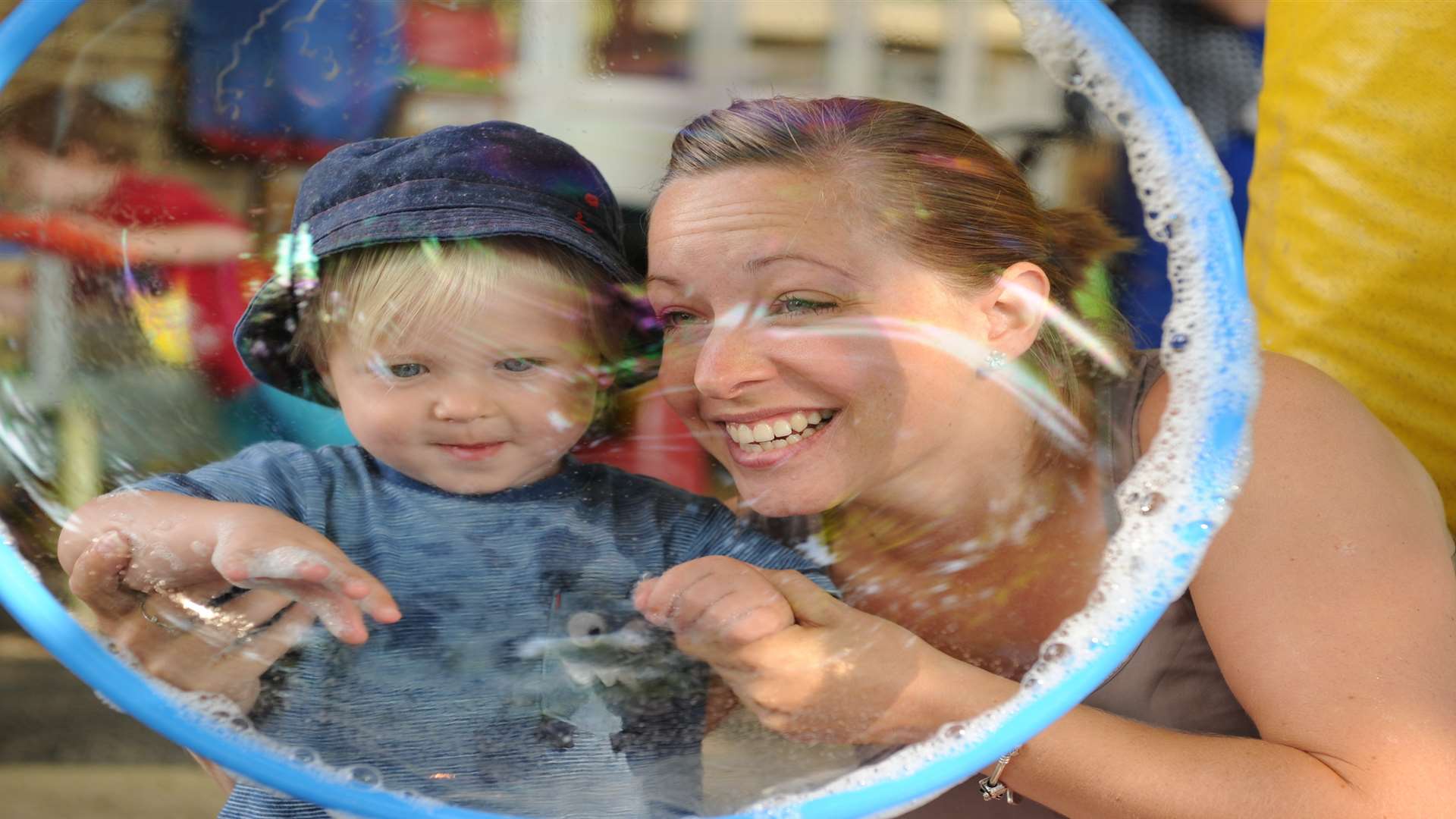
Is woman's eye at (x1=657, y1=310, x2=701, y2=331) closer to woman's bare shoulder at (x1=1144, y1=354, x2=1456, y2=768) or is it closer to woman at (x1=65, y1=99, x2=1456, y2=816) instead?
woman at (x1=65, y1=99, x2=1456, y2=816)

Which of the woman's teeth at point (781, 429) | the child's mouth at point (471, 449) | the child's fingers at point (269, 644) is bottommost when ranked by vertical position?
the child's fingers at point (269, 644)

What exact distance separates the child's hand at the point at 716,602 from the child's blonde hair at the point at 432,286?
0.48ft

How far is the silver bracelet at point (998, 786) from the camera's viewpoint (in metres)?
0.97

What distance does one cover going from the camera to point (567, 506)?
785 millimetres

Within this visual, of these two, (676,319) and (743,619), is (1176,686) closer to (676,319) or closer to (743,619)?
(743,619)

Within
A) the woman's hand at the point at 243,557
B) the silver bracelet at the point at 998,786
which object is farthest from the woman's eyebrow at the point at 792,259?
the silver bracelet at the point at 998,786

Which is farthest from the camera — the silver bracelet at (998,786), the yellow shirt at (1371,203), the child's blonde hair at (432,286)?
the yellow shirt at (1371,203)

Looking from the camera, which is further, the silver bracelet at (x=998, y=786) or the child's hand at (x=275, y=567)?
the silver bracelet at (x=998, y=786)

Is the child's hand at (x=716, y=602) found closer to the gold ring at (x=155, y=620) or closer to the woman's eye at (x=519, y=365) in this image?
the woman's eye at (x=519, y=365)

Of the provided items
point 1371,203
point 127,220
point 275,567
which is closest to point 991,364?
point 275,567

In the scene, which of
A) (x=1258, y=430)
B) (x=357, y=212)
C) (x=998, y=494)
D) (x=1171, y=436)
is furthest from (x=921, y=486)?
(x=357, y=212)

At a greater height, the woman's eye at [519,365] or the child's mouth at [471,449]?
the woman's eye at [519,365]

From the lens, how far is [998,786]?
1006 mm

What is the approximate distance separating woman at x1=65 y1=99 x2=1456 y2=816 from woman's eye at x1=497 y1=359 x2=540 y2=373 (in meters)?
0.08
